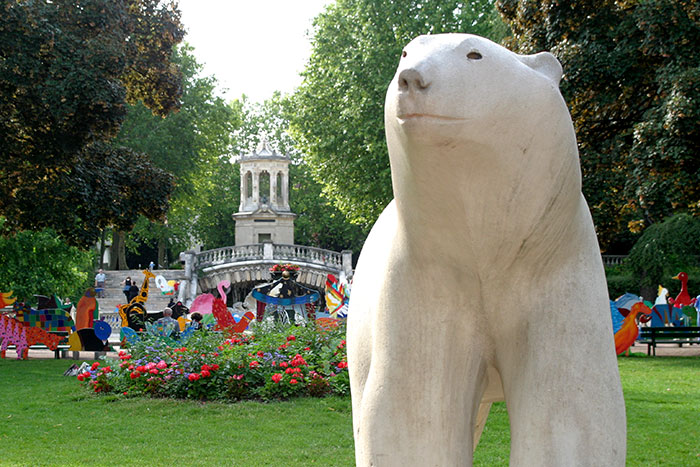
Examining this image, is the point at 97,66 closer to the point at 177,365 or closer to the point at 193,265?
the point at 177,365

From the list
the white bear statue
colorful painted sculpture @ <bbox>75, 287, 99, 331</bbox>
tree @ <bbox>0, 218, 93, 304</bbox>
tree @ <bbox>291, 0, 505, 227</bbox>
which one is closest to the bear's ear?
the white bear statue

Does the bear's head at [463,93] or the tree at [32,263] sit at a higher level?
the tree at [32,263]

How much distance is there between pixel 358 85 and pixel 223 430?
1918cm

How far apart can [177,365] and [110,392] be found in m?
1.31

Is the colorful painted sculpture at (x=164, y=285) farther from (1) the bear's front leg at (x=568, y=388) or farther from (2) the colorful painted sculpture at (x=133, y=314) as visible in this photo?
(1) the bear's front leg at (x=568, y=388)

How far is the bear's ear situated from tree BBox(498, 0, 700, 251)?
1072 cm

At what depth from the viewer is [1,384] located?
12.7m

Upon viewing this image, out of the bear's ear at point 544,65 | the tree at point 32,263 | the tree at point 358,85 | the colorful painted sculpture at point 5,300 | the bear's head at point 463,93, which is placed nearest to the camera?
the bear's head at point 463,93

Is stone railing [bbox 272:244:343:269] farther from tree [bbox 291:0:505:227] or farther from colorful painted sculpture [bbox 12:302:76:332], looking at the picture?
colorful painted sculpture [bbox 12:302:76:332]

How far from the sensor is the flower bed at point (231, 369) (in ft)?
35.0

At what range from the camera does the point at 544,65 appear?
7.98ft

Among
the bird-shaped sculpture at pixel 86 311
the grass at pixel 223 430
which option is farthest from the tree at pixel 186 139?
the grass at pixel 223 430

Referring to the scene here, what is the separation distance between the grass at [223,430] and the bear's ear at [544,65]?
5417 millimetres

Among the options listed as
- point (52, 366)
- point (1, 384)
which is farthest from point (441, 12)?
point (1, 384)
